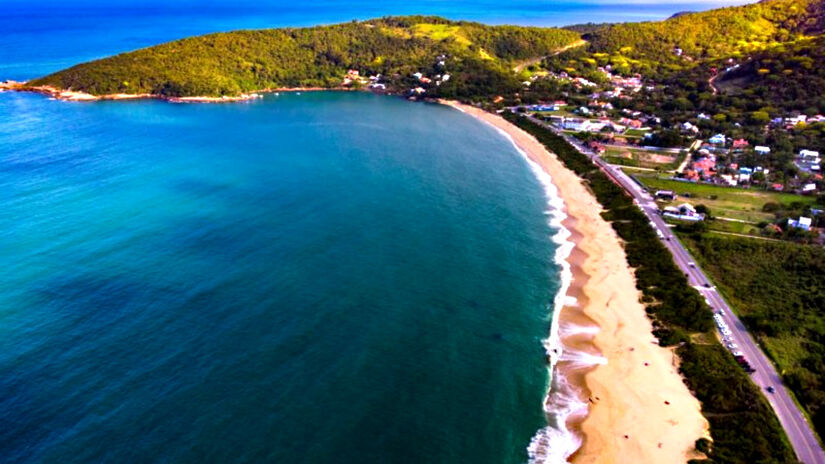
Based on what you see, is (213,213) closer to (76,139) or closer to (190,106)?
A: (76,139)

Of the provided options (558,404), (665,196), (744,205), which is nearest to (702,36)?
(744,205)

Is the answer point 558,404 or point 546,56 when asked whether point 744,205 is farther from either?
point 546,56

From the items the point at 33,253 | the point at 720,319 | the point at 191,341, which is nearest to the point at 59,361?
the point at 191,341

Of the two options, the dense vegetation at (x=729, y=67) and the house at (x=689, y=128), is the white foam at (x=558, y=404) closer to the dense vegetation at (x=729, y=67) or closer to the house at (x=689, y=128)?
the dense vegetation at (x=729, y=67)

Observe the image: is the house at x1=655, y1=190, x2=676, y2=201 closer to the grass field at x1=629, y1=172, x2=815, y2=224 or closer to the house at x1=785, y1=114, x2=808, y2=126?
the grass field at x1=629, y1=172, x2=815, y2=224

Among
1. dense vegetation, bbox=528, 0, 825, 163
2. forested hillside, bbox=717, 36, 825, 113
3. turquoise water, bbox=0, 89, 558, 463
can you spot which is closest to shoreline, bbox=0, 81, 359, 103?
turquoise water, bbox=0, 89, 558, 463

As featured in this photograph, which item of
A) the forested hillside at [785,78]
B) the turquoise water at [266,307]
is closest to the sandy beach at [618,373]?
the turquoise water at [266,307]
